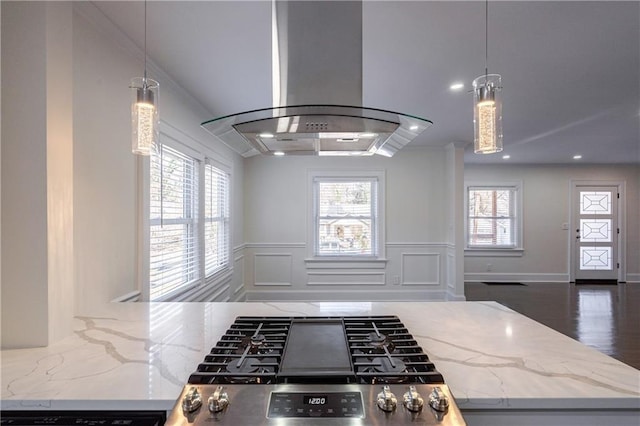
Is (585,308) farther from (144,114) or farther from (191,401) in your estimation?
(144,114)

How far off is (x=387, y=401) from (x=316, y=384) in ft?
0.60

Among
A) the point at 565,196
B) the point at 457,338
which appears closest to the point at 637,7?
the point at 457,338

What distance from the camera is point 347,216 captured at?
5.36 meters

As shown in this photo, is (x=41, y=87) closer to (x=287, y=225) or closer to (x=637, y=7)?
(x=637, y=7)

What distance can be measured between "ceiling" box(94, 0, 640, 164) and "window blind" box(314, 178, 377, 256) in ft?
6.62

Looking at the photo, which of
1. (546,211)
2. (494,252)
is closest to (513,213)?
(546,211)

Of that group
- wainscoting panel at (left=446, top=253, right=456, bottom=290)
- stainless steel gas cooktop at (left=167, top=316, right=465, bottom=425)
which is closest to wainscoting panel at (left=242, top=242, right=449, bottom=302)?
wainscoting panel at (left=446, top=253, right=456, bottom=290)

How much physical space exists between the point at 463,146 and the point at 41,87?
4866 mm

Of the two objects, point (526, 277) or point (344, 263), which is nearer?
point (344, 263)

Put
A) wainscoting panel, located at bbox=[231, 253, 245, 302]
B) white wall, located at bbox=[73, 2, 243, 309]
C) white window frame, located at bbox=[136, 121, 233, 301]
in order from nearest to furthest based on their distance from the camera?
Result: 1. white wall, located at bbox=[73, 2, 243, 309]
2. white window frame, located at bbox=[136, 121, 233, 301]
3. wainscoting panel, located at bbox=[231, 253, 245, 302]

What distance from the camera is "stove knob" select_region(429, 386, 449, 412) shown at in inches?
29.6

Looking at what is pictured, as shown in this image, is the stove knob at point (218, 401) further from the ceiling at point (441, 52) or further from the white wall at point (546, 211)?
the white wall at point (546, 211)

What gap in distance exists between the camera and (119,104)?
6.66 ft

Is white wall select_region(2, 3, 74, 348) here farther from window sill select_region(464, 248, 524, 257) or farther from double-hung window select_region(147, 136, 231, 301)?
window sill select_region(464, 248, 524, 257)
